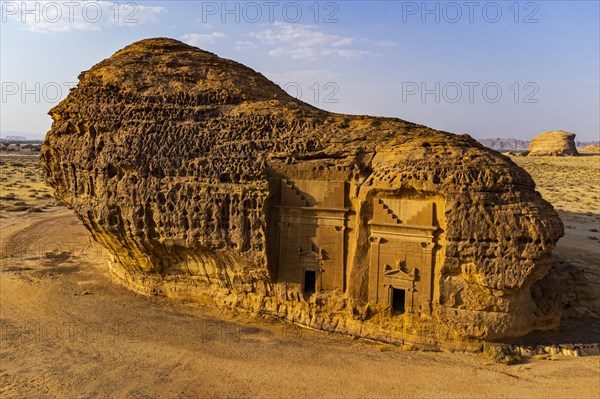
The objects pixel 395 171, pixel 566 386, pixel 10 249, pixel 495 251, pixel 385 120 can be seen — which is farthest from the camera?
pixel 10 249

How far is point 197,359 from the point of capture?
41.9ft

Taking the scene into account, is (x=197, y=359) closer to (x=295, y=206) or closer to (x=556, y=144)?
(x=295, y=206)

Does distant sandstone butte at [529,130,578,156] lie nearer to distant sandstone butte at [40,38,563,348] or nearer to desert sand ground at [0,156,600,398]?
desert sand ground at [0,156,600,398]

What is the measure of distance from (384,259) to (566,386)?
18.0ft

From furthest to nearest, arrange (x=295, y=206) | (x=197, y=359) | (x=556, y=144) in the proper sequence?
(x=556, y=144), (x=295, y=206), (x=197, y=359)

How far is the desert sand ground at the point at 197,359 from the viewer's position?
1123 centimetres

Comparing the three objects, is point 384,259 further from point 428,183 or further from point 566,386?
point 566,386

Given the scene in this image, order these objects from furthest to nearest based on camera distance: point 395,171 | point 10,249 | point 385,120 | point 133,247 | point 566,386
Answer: point 10,249 < point 133,247 < point 385,120 < point 395,171 < point 566,386

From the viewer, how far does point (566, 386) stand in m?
11.2

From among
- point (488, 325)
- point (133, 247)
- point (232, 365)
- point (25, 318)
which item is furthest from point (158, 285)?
point (488, 325)

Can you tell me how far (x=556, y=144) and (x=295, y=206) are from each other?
92.7 m

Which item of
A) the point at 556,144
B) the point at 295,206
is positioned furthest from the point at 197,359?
the point at 556,144

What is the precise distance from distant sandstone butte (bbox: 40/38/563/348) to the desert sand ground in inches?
38.6

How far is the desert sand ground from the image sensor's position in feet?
36.9
